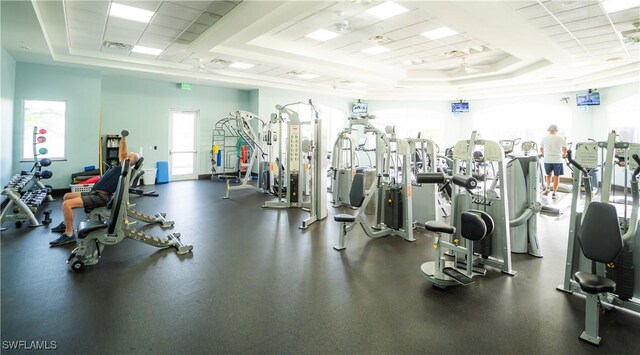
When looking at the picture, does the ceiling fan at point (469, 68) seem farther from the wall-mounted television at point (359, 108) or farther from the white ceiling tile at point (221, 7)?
the white ceiling tile at point (221, 7)

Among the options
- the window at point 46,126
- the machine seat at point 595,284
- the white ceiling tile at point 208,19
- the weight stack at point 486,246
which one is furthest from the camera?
the window at point 46,126

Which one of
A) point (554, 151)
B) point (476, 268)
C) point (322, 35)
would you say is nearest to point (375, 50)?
point (322, 35)

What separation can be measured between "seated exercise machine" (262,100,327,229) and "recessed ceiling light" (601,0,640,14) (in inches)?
174

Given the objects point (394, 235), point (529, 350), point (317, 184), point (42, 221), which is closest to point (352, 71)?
point (317, 184)

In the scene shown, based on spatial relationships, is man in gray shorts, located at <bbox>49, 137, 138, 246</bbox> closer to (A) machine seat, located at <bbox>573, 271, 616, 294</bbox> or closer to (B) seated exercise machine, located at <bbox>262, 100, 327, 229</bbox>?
(B) seated exercise machine, located at <bbox>262, 100, 327, 229</bbox>

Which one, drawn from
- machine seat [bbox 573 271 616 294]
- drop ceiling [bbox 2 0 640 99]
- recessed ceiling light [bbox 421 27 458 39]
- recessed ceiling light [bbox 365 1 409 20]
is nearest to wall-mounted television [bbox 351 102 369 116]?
drop ceiling [bbox 2 0 640 99]

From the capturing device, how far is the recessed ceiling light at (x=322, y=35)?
6453mm

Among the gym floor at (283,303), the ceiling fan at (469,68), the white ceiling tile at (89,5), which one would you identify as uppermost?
the ceiling fan at (469,68)

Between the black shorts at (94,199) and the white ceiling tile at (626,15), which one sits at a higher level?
the white ceiling tile at (626,15)

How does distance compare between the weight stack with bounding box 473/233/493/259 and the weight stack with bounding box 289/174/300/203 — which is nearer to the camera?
the weight stack with bounding box 473/233/493/259

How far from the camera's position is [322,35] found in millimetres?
6664

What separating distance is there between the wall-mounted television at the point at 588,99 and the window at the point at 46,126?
13912mm

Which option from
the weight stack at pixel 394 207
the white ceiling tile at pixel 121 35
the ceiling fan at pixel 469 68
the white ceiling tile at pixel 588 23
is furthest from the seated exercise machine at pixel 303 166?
the ceiling fan at pixel 469 68

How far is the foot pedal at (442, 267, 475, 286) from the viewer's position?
2992 mm
